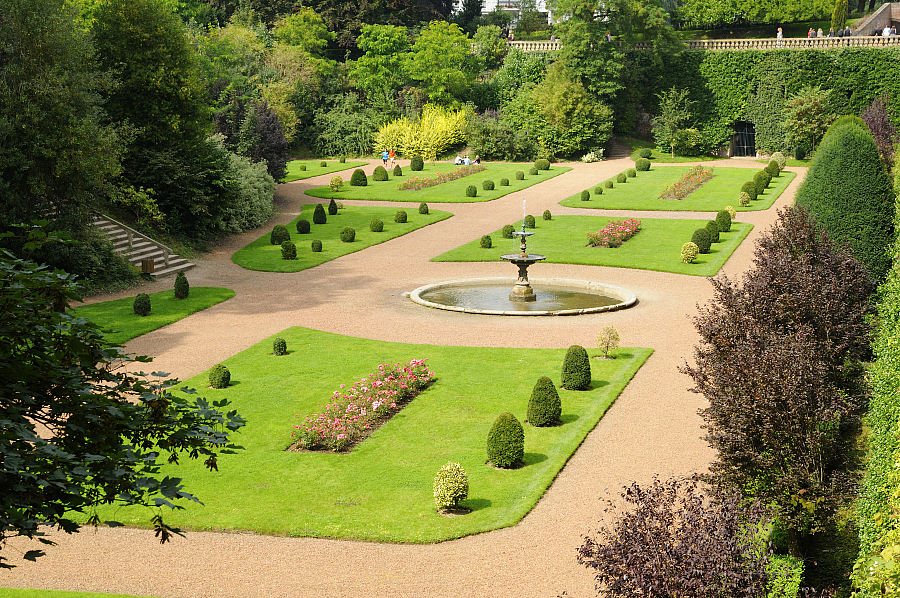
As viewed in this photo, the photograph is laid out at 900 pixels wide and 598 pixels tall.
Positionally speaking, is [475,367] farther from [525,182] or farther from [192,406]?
[525,182]

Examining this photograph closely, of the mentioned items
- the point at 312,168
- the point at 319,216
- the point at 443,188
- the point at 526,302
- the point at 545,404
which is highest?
the point at 312,168

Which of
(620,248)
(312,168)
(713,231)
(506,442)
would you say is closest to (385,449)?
(506,442)

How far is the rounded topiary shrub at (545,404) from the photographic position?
720 inches

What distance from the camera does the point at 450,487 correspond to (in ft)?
47.5

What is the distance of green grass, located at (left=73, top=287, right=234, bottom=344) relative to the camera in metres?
25.7

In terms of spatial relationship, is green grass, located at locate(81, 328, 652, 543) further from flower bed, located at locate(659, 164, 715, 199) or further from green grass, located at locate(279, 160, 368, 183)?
green grass, located at locate(279, 160, 368, 183)

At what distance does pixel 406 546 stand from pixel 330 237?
91.8 feet

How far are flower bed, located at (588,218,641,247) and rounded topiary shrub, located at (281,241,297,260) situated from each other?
12174mm

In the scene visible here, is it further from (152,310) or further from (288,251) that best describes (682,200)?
(152,310)

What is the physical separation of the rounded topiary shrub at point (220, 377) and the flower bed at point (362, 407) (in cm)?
266

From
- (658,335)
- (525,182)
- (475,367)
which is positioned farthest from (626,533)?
(525,182)

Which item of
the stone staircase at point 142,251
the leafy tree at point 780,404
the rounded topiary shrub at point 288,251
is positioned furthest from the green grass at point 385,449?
the rounded topiary shrub at point 288,251

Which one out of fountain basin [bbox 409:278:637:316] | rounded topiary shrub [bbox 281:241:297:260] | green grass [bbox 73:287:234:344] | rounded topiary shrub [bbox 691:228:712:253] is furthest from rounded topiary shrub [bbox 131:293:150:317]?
rounded topiary shrub [bbox 691:228:712:253]

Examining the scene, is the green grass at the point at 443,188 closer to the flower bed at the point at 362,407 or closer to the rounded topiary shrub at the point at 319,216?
the rounded topiary shrub at the point at 319,216
